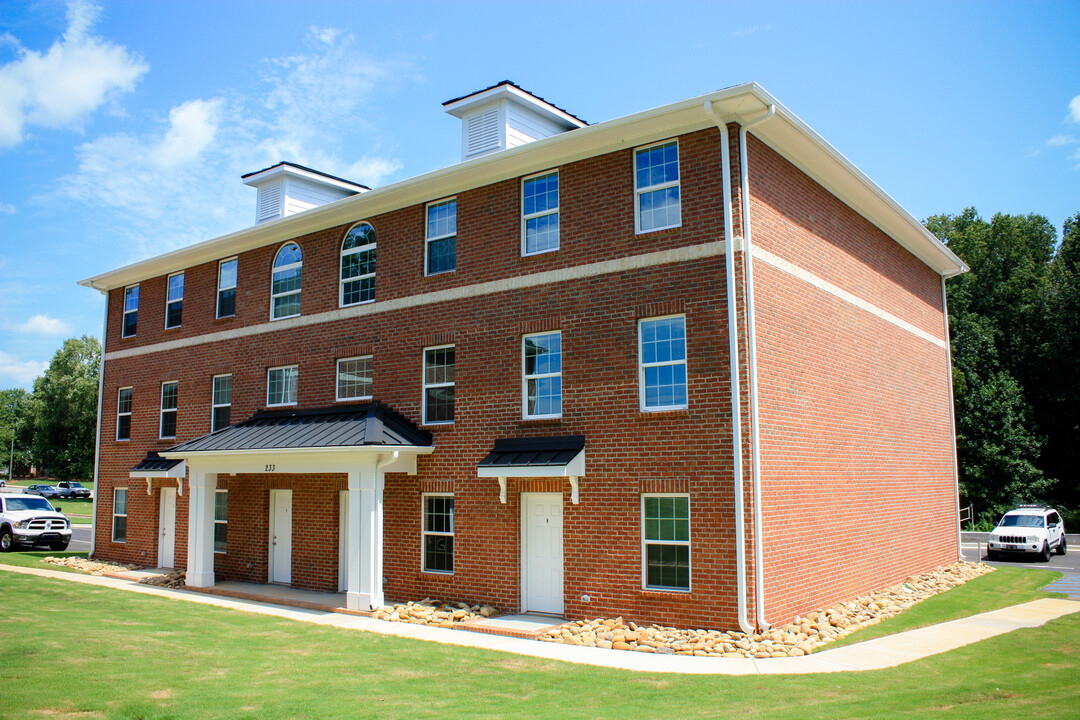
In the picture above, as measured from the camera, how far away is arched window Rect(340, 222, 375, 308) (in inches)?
727

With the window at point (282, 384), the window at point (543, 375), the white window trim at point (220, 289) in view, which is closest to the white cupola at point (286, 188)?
the white window trim at point (220, 289)

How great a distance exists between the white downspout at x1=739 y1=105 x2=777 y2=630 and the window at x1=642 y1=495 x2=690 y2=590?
118 centimetres

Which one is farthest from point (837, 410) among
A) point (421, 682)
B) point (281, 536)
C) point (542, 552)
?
point (281, 536)

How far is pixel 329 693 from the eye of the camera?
9.15 m

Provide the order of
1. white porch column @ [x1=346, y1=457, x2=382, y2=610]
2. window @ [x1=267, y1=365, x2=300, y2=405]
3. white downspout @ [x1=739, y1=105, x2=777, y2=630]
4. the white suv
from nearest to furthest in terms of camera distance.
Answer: white downspout @ [x1=739, y1=105, x2=777, y2=630] < white porch column @ [x1=346, y1=457, x2=382, y2=610] < window @ [x1=267, y1=365, x2=300, y2=405] < the white suv

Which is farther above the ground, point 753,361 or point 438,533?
point 753,361

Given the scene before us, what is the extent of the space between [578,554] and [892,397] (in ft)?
30.0

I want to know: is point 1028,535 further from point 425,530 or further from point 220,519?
point 220,519

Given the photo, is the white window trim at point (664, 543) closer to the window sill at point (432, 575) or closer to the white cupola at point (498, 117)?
the window sill at point (432, 575)

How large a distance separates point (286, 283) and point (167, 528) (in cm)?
843

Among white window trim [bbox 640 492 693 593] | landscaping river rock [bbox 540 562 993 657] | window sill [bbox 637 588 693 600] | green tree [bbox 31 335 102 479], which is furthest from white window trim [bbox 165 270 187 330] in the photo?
green tree [bbox 31 335 102 479]

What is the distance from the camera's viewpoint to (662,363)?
1350 cm

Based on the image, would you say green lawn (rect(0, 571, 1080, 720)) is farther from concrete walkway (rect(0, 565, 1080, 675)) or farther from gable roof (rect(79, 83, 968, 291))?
gable roof (rect(79, 83, 968, 291))

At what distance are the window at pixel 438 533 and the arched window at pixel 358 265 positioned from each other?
5.07 meters
